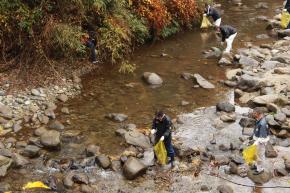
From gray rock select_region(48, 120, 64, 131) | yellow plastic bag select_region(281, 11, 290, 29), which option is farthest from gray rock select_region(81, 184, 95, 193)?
yellow plastic bag select_region(281, 11, 290, 29)

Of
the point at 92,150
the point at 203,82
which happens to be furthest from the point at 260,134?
the point at 203,82

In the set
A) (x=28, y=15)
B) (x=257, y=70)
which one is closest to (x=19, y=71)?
(x=28, y=15)

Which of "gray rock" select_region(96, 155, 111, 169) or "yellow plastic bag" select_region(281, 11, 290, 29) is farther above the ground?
"yellow plastic bag" select_region(281, 11, 290, 29)

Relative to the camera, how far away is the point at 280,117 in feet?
48.5

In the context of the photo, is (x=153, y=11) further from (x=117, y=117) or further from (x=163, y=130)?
(x=163, y=130)

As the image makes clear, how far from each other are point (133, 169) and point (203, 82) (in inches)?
283

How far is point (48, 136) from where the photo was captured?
43.0 feet

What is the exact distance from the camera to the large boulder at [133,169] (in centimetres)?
1174

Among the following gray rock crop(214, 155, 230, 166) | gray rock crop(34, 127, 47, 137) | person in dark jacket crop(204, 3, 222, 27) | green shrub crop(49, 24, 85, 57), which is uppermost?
green shrub crop(49, 24, 85, 57)

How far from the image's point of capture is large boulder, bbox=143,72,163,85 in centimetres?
1781

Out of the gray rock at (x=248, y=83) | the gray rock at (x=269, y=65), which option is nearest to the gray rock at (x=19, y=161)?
the gray rock at (x=248, y=83)

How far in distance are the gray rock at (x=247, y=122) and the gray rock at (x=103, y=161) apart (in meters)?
4.98

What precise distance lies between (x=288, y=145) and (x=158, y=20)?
9.34 m

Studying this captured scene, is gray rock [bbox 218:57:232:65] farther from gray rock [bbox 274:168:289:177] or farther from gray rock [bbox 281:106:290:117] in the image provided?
gray rock [bbox 274:168:289:177]
